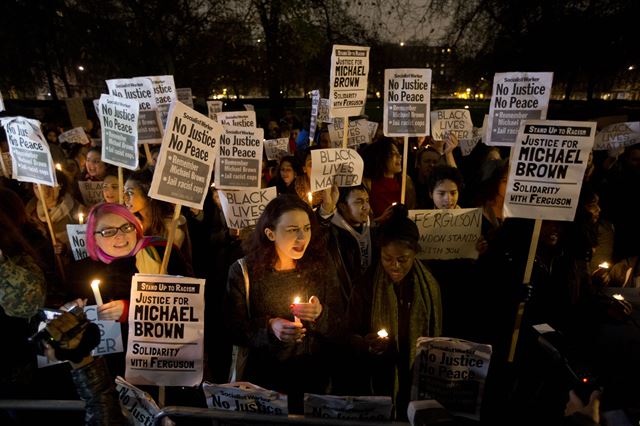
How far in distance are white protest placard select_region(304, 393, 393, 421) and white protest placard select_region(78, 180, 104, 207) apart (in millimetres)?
4429

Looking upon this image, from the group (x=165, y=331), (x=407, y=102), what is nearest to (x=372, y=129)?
(x=407, y=102)

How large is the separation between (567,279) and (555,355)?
5.15ft

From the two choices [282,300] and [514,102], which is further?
[514,102]

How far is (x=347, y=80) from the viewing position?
16.9ft

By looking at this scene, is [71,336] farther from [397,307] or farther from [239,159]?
[239,159]

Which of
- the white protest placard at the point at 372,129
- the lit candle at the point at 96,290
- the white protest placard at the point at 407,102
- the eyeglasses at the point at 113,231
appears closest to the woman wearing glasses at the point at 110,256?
the eyeglasses at the point at 113,231

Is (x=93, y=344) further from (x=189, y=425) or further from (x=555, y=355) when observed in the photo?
(x=555, y=355)

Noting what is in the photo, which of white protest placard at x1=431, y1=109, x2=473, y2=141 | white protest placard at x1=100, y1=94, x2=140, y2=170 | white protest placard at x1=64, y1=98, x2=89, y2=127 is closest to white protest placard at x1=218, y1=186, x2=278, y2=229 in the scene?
white protest placard at x1=100, y1=94, x2=140, y2=170

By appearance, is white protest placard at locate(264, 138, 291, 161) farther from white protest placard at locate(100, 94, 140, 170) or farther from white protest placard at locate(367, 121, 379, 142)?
white protest placard at locate(100, 94, 140, 170)

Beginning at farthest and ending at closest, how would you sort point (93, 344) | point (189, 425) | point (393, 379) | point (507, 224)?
point (507, 224)
point (189, 425)
point (393, 379)
point (93, 344)

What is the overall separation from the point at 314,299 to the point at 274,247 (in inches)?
18.2

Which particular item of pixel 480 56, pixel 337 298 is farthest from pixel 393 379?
pixel 480 56

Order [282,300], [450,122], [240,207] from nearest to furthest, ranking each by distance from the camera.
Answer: [282,300] → [240,207] → [450,122]

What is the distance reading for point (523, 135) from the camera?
3.41 metres
